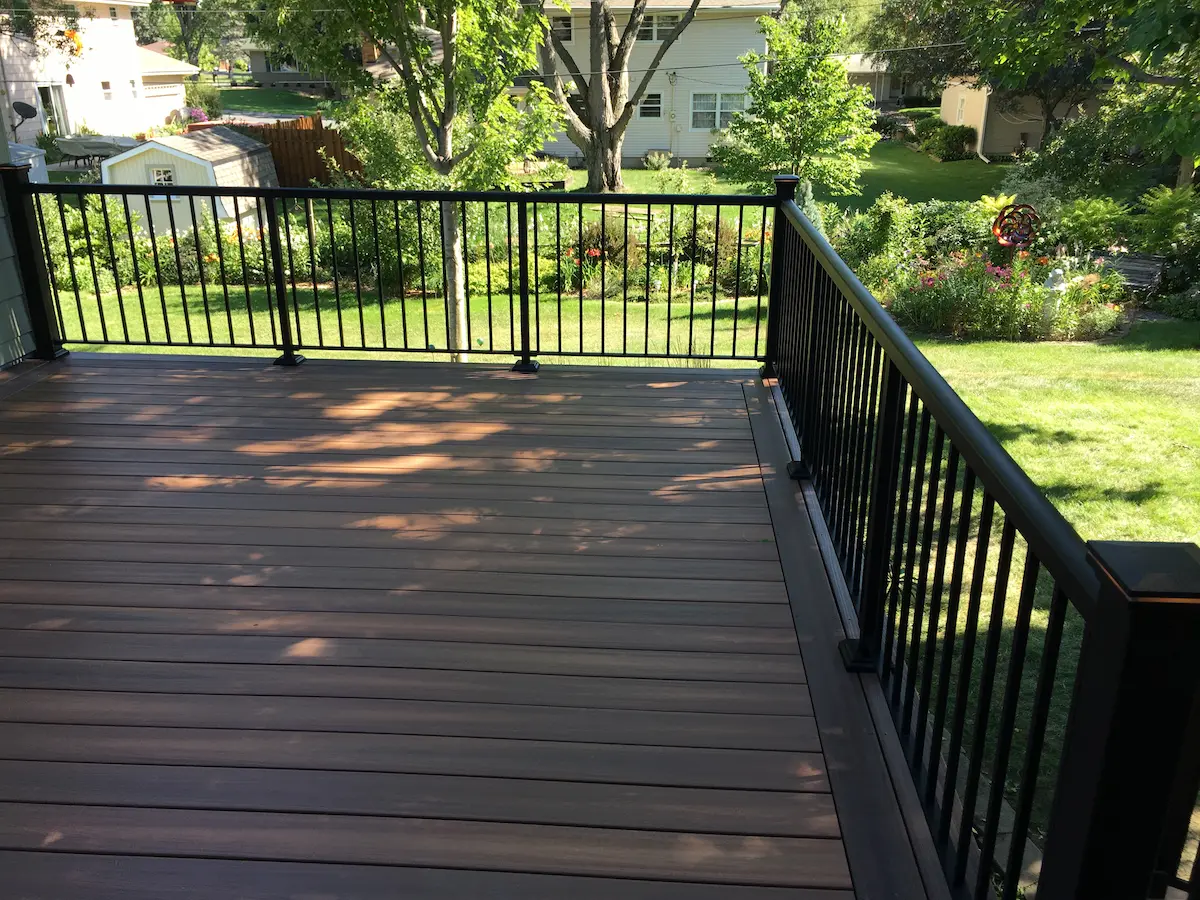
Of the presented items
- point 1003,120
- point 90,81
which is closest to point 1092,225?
point 1003,120

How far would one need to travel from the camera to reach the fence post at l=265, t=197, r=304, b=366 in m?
4.66

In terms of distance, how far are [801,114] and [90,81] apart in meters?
23.4

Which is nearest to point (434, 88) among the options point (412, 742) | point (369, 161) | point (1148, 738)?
point (369, 161)

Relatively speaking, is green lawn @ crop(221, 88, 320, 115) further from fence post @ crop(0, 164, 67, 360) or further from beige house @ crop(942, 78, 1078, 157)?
fence post @ crop(0, 164, 67, 360)

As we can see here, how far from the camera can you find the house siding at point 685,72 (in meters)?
28.0

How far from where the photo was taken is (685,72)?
28.9 metres

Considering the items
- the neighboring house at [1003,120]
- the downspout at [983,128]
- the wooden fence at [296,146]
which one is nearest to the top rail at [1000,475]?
the wooden fence at [296,146]

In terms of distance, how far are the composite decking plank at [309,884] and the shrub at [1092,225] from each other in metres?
13.5

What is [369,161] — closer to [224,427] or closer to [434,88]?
[434,88]

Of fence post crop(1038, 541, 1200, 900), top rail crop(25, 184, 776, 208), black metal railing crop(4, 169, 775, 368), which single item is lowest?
black metal railing crop(4, 169, 775, 368)

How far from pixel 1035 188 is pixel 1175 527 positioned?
49.0 ft

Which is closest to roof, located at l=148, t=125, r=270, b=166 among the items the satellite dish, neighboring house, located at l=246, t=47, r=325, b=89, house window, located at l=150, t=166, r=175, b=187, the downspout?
house window, located at l=150, t=166, r=175, b=187

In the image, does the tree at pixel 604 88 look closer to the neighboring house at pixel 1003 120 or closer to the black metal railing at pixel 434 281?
the black metal railing at pixel 434 281

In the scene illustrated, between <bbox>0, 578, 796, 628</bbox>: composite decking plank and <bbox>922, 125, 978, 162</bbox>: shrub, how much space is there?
3061cm
